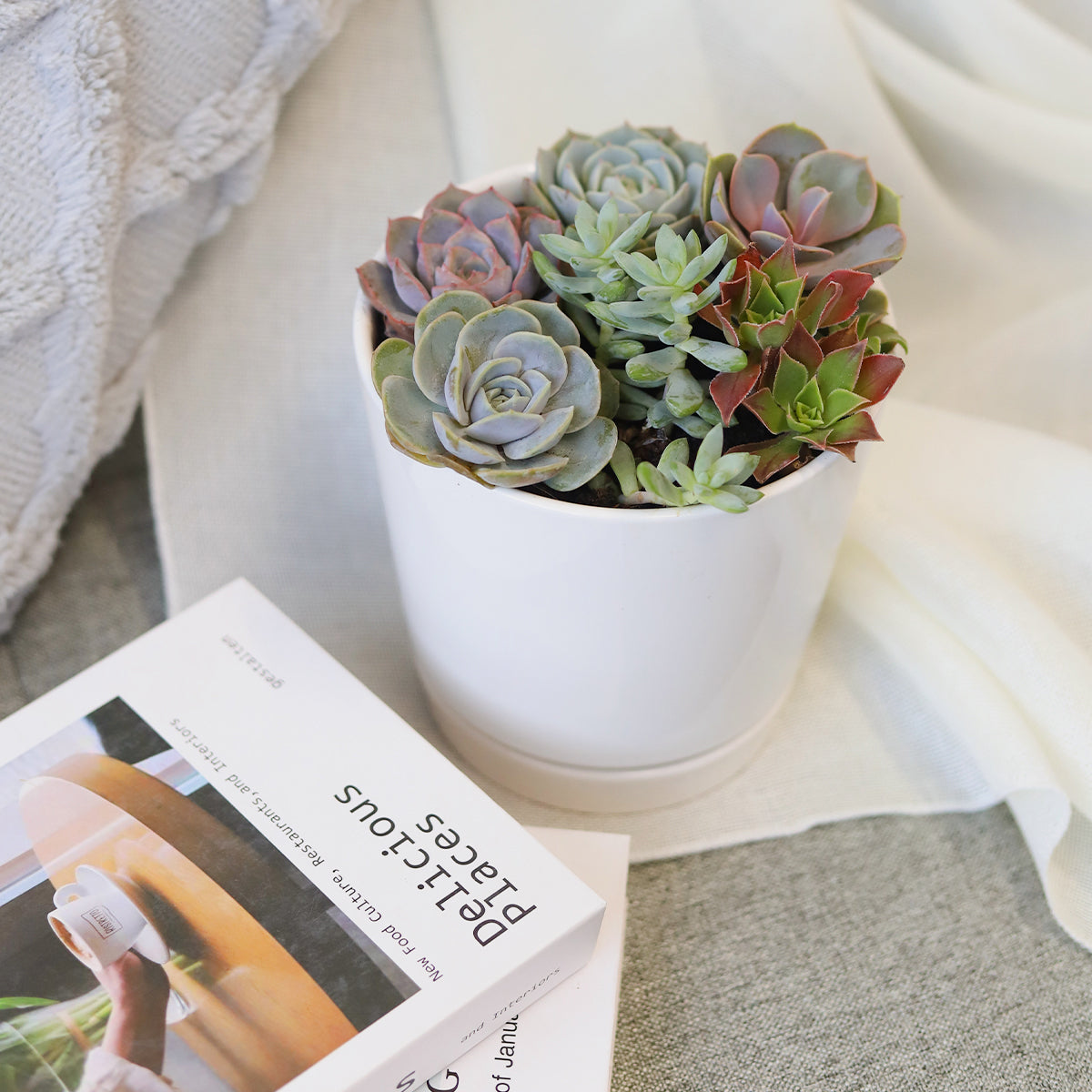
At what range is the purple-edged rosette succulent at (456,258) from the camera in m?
0.40

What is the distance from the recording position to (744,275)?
0.37 meters

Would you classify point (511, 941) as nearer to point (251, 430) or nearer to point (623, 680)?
point (623, 680)

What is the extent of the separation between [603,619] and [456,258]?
148 mm

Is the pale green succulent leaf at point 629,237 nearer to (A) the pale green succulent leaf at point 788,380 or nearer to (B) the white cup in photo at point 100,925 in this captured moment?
(A) the pale green succulent leaf at point 788,380

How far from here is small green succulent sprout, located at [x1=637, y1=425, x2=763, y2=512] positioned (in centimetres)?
35

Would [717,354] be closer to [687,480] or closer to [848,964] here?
[687,480]

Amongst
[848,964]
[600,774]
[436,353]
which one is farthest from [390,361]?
[848,964]

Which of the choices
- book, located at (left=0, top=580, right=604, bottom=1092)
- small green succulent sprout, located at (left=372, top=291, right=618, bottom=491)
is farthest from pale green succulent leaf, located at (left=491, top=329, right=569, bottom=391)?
book, located at (left=0, top=580, right=604, bottom=1092)

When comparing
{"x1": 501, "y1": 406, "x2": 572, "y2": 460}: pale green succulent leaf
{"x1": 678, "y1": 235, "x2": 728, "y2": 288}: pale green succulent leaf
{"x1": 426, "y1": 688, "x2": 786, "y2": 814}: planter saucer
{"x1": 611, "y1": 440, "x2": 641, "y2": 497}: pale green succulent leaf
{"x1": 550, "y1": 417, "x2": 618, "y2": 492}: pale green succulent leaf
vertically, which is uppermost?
{"x1": 678, "y1": 235, "x2": 728, "y2": 288}: pale green succulent leaf

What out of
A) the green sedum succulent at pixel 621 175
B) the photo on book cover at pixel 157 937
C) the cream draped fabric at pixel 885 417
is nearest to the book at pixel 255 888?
the photo on book cover at pixel 157 937

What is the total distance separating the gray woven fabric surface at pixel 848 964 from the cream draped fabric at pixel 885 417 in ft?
0.06

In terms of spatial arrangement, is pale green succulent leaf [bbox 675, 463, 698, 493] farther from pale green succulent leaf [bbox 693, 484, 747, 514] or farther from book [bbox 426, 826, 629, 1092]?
book [bbox 426, 826, 629, 1092]

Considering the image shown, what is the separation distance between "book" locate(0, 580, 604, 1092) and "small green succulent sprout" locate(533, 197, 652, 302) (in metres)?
0.20

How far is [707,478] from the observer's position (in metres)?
0.36
